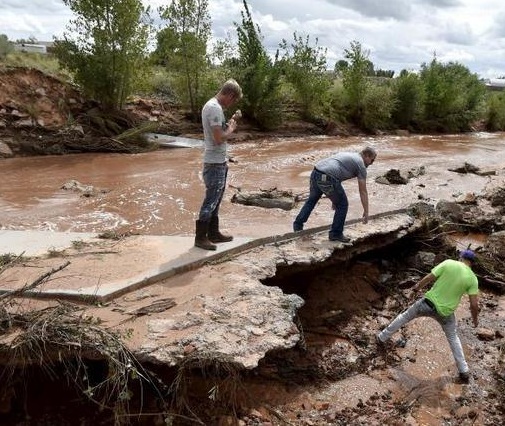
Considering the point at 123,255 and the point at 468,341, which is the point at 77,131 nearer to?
the point at 123,255

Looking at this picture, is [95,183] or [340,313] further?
[95,183]

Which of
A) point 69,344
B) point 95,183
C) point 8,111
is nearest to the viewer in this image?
point 69,344

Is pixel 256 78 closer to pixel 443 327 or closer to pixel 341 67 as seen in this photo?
pixel 341 67

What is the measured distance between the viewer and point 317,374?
16.3ft

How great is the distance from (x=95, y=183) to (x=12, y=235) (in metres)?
6.29

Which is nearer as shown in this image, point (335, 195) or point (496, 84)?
point (335, 195)

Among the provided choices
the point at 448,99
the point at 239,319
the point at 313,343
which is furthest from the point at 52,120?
the point at 448,99

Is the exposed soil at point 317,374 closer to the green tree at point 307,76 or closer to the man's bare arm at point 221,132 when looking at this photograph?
the man's bare arm at point 221,132

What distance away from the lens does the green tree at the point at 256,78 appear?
23.9 metres

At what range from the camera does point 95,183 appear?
12.6 m

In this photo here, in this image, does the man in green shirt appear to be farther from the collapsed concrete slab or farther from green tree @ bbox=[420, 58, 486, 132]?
green tree @ bbox=[420, 58, 486, 132]

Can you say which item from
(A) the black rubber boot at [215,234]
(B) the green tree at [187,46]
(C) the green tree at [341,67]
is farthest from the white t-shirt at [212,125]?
(C) the green tree at [341,67]

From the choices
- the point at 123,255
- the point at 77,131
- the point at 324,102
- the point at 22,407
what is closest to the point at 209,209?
the point at 123,255

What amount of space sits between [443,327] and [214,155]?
9.94 ft
